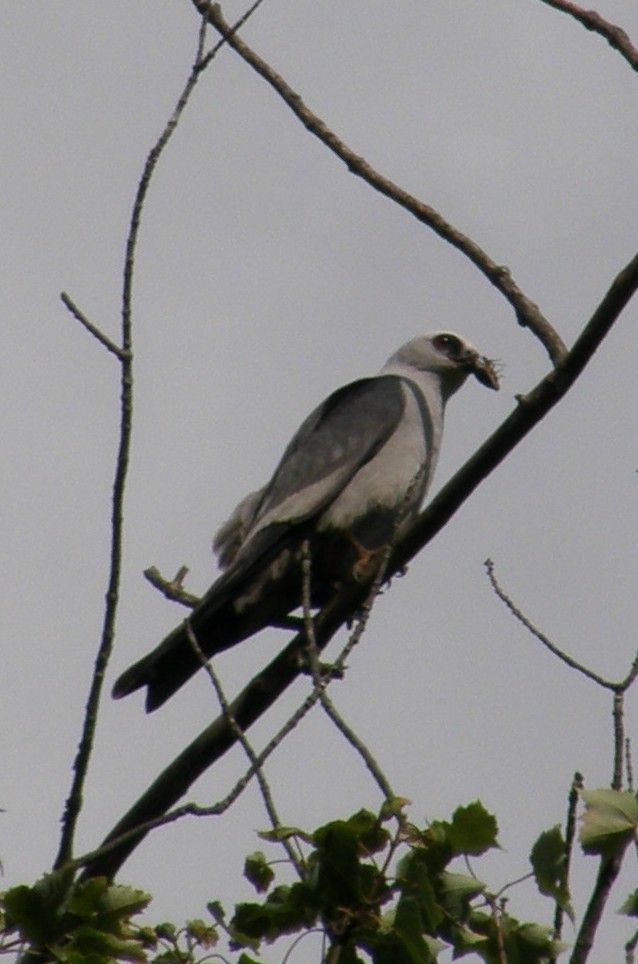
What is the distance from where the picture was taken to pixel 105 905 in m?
3.25

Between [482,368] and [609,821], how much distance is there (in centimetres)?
539

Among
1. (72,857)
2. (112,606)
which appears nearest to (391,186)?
(112,606)

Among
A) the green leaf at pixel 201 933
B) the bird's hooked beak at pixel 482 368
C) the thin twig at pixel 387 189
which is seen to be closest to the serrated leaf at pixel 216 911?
the green leaf at pixel 201 933

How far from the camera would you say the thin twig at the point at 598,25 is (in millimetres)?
4488

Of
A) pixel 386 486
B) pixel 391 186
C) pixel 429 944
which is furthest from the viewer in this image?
pixel 386 486

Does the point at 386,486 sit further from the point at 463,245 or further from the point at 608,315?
the point at 608,315

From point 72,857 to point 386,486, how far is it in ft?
11.6

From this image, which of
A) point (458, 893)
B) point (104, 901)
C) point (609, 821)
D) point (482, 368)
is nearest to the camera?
point (609, 821)

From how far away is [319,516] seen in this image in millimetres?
7008

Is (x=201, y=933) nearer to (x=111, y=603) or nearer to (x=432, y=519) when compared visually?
(x=111, y=603)

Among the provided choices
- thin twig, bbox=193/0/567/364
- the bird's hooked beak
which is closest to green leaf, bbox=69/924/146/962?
thin twig, bbox=193/0/567/364

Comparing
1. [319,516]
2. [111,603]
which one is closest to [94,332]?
[111,603]

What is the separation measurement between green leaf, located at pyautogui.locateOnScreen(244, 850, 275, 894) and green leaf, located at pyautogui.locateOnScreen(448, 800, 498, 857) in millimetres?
491

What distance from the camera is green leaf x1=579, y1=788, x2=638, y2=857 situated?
2.99 metres
